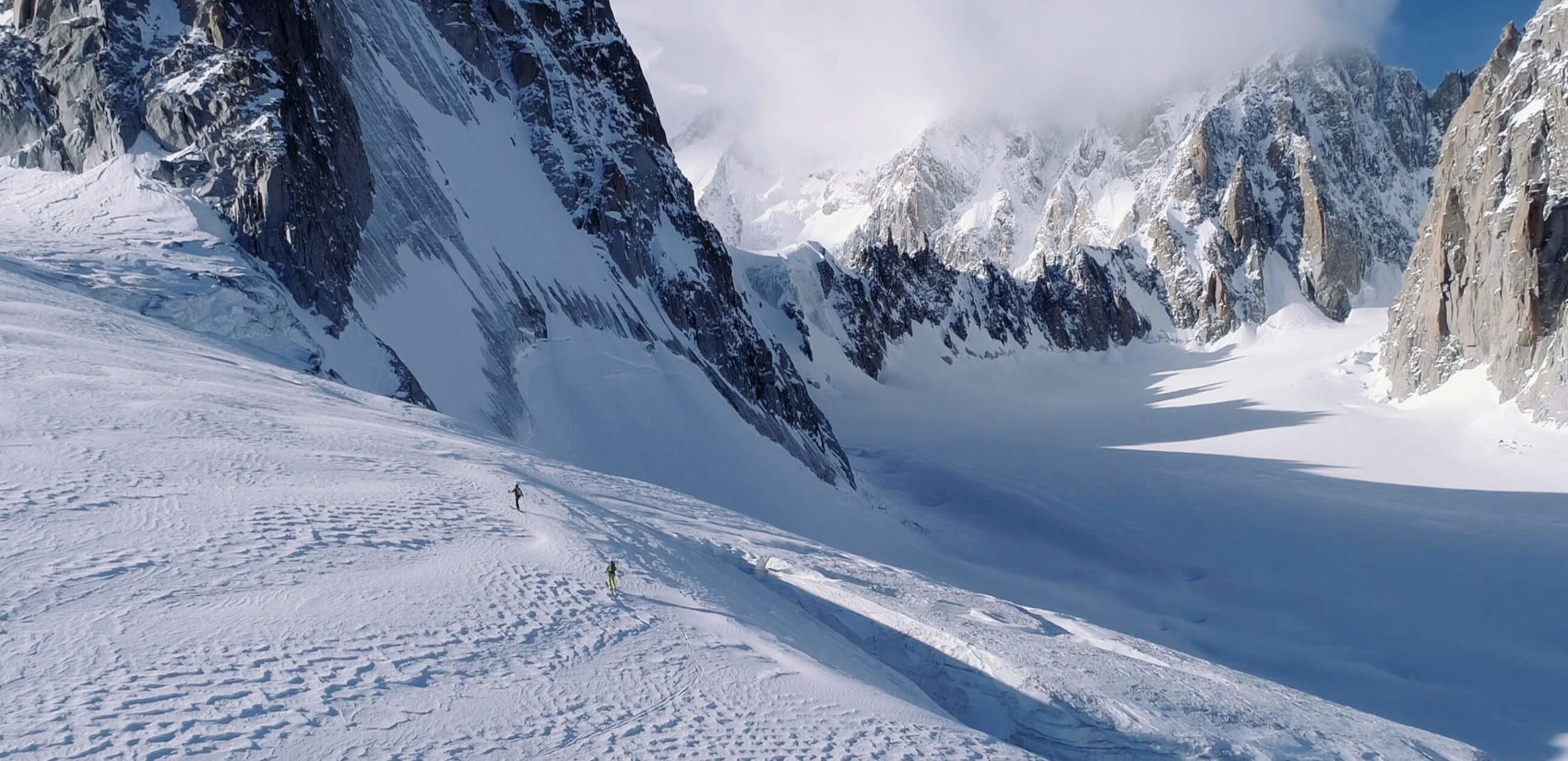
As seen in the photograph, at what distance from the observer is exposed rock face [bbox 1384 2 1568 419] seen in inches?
2239

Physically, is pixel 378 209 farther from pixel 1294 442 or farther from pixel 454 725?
pixel 1294 442

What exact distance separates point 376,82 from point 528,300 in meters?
9.73

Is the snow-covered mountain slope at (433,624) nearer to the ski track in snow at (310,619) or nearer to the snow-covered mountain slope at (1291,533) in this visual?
the ski track in snow at (310,619)

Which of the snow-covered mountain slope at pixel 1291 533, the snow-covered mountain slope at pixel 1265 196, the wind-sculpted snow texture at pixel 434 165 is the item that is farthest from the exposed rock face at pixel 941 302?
the wind-sculpted snow texture at pixel 434 165

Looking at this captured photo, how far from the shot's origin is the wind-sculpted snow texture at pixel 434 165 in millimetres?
22828

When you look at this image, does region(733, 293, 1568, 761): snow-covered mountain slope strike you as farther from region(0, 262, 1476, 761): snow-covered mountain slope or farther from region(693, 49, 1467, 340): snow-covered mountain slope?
region(693, 49, 1467, 340): snow-covered mountain slope

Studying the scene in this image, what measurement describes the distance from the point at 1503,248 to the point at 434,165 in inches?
2602

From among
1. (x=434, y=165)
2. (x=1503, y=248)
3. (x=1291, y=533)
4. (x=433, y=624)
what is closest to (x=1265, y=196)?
(x=1503, y=248)

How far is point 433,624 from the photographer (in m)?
8.61

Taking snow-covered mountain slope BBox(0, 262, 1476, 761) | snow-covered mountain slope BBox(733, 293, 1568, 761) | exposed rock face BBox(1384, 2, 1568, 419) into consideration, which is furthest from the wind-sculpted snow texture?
exposed rock face BBox(1384, 2, 1568, 419)

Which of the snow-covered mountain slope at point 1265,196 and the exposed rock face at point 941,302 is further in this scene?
the snow-covered mountain slope at point 1265,196

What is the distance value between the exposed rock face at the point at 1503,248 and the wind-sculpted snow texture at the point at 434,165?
44546 millimetres

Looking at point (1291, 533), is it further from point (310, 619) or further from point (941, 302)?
point (941, 302)

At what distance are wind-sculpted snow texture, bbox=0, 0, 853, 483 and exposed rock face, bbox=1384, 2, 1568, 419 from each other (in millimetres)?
44546
